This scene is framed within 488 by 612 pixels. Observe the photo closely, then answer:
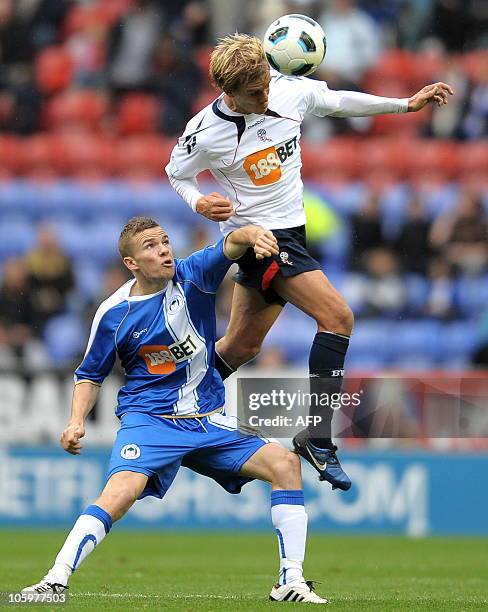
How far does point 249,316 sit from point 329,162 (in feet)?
30.7

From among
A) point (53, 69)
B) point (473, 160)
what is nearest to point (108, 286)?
point (53, 69)

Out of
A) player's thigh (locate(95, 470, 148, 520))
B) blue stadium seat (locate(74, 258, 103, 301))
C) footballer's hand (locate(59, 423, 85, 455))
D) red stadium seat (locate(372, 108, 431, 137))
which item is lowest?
player's thigh (locate(95, 470, 148, 520))

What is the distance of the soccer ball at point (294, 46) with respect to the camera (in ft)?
27.7

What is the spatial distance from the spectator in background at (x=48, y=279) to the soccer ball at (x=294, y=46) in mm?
7775

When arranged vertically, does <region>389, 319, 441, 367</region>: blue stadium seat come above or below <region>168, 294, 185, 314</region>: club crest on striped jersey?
above

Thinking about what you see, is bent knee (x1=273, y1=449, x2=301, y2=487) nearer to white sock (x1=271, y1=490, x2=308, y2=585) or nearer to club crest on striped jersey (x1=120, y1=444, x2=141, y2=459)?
white sock (x1=271, y1=490, x2=308, y2=585)

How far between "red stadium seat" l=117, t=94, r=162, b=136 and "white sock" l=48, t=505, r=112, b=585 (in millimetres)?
11571

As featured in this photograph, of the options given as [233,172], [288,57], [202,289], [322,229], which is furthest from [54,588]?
[322,229]

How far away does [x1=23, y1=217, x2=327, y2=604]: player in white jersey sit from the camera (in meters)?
7.81

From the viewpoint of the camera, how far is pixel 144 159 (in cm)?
1806

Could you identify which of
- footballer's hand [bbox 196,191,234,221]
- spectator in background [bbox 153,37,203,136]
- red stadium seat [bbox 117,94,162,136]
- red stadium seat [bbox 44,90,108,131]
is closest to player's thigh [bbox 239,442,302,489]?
footballer's hand [bbox 196,191,234,221]

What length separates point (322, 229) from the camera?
54.9ft

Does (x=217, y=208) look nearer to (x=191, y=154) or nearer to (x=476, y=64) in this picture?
(x=191, y=154)
